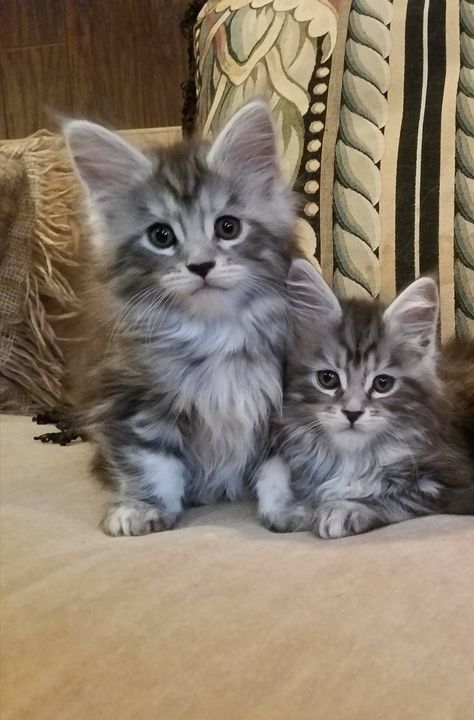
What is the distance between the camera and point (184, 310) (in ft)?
3.72

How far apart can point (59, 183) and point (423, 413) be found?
3.00 ft

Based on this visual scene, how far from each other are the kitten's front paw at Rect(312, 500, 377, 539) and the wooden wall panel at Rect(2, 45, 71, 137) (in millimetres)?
1580

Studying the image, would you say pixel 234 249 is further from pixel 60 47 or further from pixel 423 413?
pixel 60 47

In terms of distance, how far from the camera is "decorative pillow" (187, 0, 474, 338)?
1.41 m

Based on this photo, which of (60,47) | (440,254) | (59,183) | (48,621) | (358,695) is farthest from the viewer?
(60,47)

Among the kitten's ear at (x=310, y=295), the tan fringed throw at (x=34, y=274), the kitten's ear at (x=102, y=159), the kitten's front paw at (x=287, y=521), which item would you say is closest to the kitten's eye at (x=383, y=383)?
the kitten's ear at (x=310, y=295)

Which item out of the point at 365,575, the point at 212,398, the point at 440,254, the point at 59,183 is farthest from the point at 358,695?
the point at 59,183

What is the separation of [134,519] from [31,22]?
5.55 feet

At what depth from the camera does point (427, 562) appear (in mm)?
895

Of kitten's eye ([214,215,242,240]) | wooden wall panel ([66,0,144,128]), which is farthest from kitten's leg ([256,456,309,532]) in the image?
wooden wall panel ([66,0,144,128])

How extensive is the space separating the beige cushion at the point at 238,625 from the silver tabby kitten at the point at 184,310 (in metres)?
0.15

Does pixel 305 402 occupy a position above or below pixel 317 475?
above

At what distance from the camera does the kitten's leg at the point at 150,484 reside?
44.6 inches

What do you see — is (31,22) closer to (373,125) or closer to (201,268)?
(373,125)
